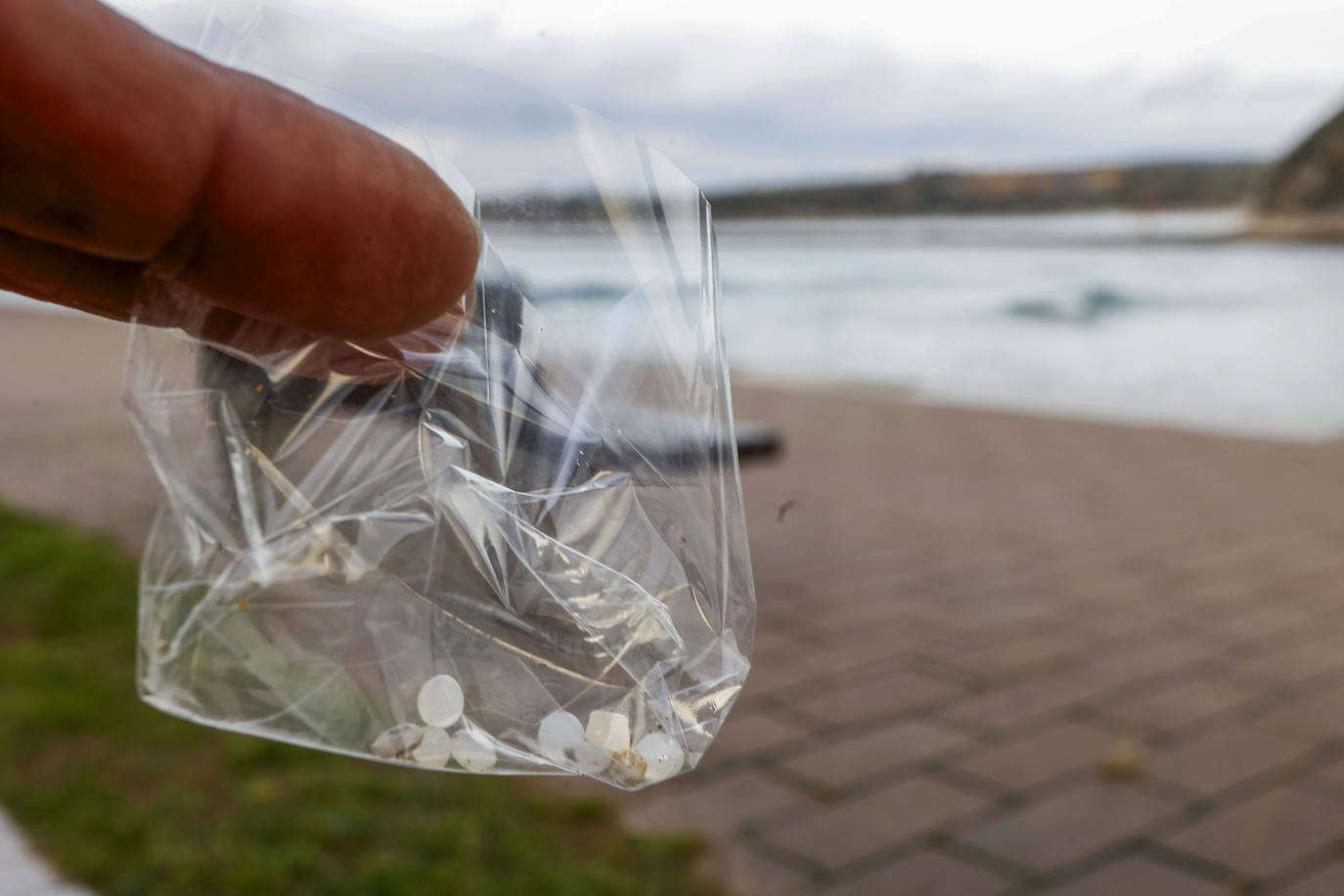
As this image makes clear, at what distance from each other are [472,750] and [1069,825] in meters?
2.09

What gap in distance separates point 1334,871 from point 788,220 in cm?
152

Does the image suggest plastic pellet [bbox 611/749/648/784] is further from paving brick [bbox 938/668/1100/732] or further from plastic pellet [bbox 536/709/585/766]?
paving brick [bbox 938/668/1100/732]

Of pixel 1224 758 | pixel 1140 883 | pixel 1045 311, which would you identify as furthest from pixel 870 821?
pixel 1045 311

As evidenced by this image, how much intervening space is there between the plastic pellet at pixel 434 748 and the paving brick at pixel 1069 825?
1922 millimetres

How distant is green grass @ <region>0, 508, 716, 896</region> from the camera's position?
2070 mm

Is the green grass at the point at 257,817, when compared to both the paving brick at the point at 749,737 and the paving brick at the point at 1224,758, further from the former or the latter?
the paving brick at the point at 1224,758

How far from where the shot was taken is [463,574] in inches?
22.9

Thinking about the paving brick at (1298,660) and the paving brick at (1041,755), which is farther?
the paving brick at (1298,660)

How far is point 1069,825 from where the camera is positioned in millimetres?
2369

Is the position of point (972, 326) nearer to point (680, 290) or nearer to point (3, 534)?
point (3, 534)

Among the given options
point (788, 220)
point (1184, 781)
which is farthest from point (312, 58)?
point (1184, 781)

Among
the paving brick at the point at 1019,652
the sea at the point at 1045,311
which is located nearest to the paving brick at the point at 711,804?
the paving brick at the point at 1019,652

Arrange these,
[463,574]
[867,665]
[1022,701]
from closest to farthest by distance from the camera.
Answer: [463,574] → [1022,701] → [867,665]

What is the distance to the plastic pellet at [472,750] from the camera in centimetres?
55
